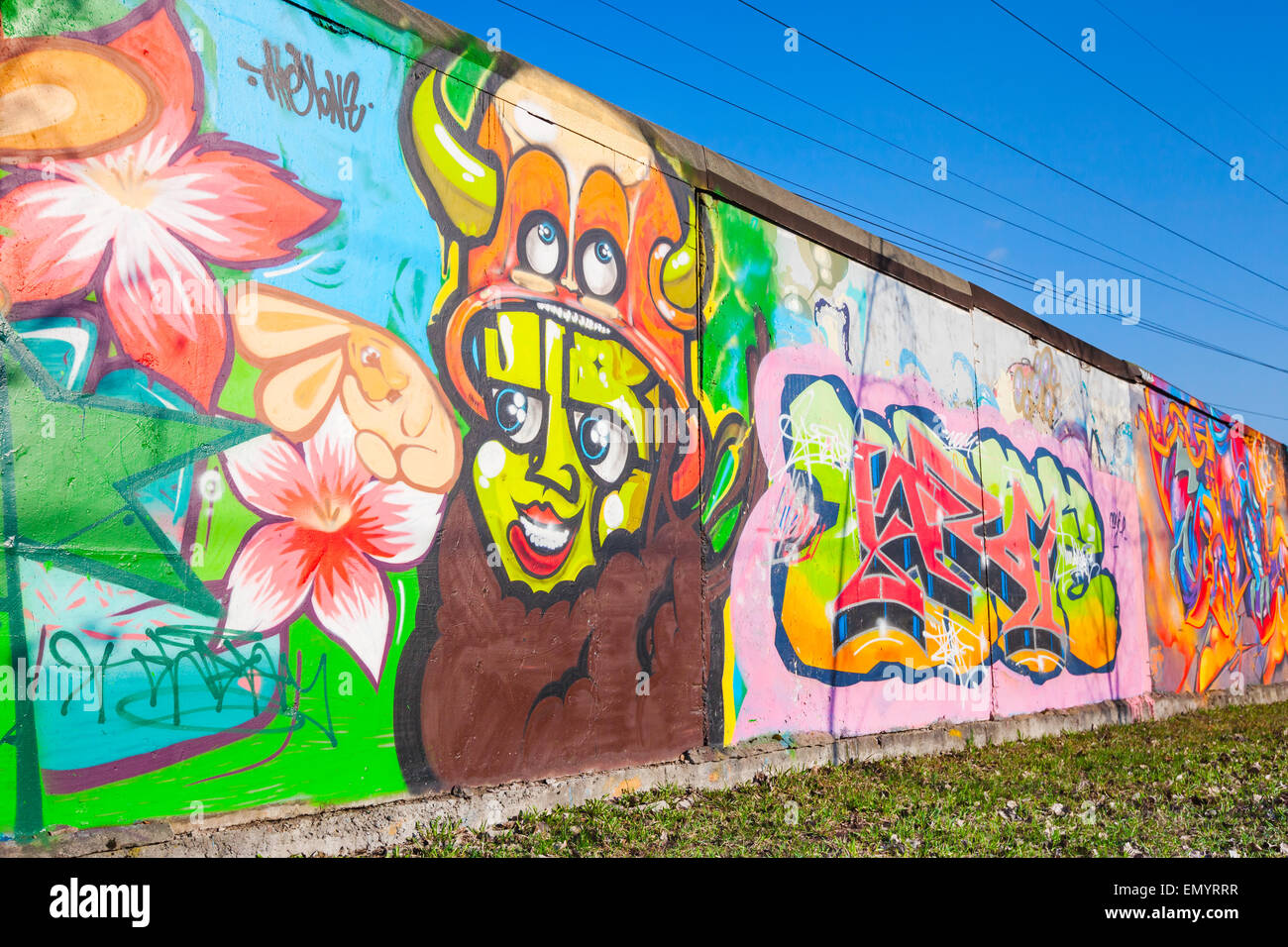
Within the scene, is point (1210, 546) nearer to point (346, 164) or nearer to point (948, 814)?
point (948, 814)

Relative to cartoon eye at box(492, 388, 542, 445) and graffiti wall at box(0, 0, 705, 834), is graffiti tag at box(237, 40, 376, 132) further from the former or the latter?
cartoon eye at box(492, 388, 542, 445)

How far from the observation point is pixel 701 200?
6.36 metres

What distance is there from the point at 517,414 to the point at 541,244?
96cm

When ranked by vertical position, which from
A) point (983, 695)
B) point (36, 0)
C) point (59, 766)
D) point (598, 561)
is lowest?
point (983, 695)

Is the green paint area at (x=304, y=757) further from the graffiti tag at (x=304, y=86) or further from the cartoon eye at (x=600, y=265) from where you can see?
the graffiti tag at (x=304, y=86)

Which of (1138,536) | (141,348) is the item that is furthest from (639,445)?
(1138,536)

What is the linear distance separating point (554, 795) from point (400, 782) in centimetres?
89

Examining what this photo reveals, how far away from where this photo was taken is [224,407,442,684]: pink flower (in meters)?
3.96

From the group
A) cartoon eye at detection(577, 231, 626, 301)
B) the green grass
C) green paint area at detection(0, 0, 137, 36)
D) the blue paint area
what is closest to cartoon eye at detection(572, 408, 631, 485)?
cartoon eye at detection(577, 231, 626, 301)

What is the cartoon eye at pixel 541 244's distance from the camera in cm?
519

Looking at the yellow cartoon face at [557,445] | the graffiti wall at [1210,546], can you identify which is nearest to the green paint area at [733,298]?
the yellow cartoon face at [557,445]

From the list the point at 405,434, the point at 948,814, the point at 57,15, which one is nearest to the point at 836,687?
the point at 948,814
